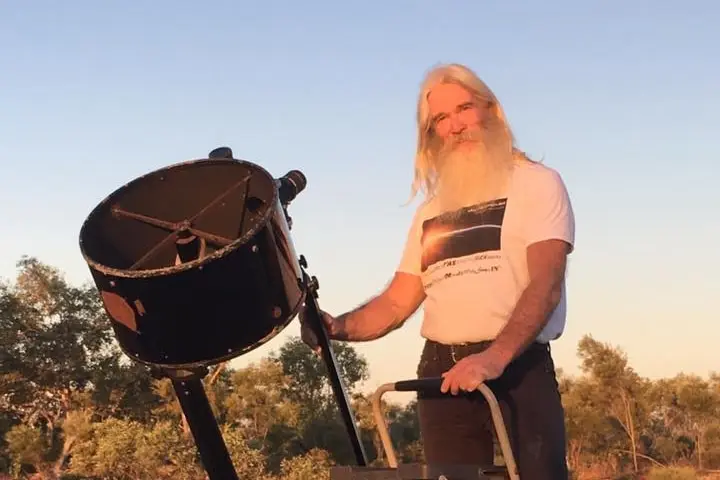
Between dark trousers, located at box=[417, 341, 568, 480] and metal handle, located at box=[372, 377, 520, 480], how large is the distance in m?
0.22

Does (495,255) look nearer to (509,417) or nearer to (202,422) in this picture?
(509,417)

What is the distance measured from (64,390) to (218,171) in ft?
77.2

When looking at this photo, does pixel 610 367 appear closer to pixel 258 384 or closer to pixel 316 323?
pixel 258 384

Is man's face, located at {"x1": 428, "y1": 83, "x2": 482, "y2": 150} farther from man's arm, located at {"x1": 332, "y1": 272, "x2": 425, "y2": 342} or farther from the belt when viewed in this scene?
the belt

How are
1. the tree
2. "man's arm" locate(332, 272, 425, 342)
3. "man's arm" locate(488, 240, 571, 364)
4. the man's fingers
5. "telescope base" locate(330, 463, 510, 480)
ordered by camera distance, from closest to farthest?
"telescope base" locate(330, 463, 510, 480) < the man's fingers < "man's arm" locate(488, 240, 571, 364) < "man's arm" locate(332, 272, 425, 342) < the tree

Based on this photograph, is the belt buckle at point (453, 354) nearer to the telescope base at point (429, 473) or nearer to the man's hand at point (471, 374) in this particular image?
the man's hand at point (471, 374)

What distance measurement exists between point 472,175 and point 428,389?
2.79ft

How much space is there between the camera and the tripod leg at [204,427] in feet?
8.50

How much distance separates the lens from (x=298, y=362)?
27.5 meters

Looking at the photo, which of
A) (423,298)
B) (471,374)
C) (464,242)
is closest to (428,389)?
(471,374)

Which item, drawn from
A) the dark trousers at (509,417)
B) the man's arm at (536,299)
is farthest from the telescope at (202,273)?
the man's arm at (536,299)

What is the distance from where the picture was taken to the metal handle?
2.25 m

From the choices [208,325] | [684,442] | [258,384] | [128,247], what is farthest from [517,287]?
[684,442]

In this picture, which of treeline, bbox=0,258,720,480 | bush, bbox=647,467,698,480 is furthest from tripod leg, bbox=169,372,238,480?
bush, bbox=647,467,698,480
